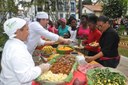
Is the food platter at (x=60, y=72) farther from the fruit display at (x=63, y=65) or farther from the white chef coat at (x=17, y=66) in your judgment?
the white chef coat at (x=17, y=66)

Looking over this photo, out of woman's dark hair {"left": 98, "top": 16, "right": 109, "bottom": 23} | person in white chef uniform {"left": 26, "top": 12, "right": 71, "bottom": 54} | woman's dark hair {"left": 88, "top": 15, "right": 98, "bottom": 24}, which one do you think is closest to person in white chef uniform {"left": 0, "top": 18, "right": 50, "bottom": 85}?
woman's dark hair {"left": 98, "top": 16, "right": 109, "bottom": 23}

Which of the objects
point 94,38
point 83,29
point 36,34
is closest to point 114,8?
point 83,29

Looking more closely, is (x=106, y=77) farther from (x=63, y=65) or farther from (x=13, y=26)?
(x=13, y=26)

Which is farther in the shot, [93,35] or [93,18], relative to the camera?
[93,35]

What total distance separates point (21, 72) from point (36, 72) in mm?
244

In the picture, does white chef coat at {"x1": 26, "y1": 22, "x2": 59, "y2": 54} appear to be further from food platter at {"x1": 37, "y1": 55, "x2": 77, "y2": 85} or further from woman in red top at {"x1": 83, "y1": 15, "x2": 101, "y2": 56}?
food platter at {"x1": 37, "y1": 55, "x2": 77, "y2": 85}

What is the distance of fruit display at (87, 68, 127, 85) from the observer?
3.72 m

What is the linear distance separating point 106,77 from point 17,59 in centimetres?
119

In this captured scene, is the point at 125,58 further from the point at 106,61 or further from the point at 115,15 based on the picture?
the point at 115,15

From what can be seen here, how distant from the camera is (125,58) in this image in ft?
38.7

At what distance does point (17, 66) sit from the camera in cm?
320

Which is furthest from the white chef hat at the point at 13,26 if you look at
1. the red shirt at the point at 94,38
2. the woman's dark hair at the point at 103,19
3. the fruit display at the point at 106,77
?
the red shirt at the point at 94,38

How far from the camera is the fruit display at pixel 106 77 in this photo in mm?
3725

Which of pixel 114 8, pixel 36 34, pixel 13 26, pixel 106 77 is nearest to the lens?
pixel 13 26
